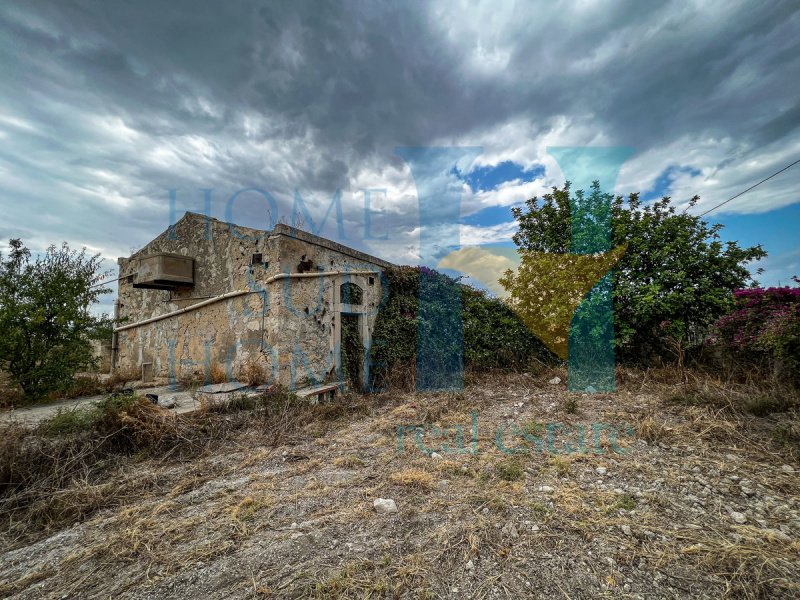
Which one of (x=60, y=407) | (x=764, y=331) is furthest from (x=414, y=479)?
(x=764, y=331)

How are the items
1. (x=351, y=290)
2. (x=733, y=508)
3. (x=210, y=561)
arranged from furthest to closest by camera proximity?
(x=351, y=290) < (x=733, y=508) < (x=210, y=561)

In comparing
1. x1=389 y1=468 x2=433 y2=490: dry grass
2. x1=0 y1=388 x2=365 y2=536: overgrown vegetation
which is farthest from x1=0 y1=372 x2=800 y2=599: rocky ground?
x1=0 y1=388 x2=365 y2=536: overgrown vegetation

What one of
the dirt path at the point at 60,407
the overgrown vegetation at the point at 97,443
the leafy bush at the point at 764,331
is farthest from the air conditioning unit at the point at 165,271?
the leafy bush at the point at 764,331

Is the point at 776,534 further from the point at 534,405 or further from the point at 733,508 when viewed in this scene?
the point at 534,405

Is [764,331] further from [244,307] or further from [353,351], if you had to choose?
[244,307]

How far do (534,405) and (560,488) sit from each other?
3.11 meters

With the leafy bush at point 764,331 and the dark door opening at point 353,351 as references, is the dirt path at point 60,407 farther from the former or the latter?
the leafy bush at point 764,331

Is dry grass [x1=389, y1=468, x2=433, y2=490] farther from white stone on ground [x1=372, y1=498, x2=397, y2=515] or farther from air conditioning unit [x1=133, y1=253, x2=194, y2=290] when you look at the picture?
air conditioning unit [x1=133, y1=253, x2=194, y2=290]

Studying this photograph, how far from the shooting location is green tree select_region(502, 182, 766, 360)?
705 cm

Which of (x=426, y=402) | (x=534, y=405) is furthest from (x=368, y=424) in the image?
(x=534, y=405)

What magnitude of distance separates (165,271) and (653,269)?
34.7ft

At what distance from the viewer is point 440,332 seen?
929cm

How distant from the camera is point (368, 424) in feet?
18.7

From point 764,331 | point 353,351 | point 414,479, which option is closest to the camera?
point 414,479
